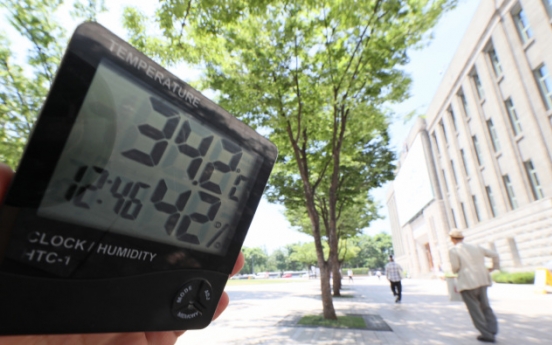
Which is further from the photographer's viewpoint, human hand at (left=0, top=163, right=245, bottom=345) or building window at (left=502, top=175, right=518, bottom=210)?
building window at (left=502, top=175, right=518, bottom=210)

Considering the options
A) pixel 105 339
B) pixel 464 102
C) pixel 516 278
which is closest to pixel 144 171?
pixel 105 339

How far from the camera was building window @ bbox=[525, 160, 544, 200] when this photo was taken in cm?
2184

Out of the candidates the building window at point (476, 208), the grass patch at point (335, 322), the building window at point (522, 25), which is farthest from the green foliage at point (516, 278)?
the grass patch at point (335, 322)

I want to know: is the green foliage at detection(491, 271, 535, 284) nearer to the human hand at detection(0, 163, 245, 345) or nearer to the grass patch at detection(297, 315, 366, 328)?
the grass patch at detection(297, 315, 366, 328)

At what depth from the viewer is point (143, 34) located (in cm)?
705

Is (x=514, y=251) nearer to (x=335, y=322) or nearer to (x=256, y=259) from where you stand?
(x=335, y=322)

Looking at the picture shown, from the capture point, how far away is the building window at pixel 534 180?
21.8m

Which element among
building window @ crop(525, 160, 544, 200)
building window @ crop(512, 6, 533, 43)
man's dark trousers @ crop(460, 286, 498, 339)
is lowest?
man's dark trousers @ crop(460, 286, 498, 339)

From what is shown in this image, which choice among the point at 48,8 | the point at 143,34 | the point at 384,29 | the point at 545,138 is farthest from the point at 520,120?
the point at 48,8

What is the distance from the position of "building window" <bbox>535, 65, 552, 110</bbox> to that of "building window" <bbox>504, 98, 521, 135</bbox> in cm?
253

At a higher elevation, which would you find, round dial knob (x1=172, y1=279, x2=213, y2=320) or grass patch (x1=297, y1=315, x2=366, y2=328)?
round dial knob (x1=172, y1=279, x2=213, y2=320)

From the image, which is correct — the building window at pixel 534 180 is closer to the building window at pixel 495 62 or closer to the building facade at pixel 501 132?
the building facade at pixel 501 132

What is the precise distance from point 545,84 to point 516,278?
1303cm

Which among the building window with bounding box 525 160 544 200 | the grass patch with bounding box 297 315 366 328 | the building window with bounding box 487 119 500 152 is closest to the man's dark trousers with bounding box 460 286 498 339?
the grass patch with bounding box 297 315 366 328
